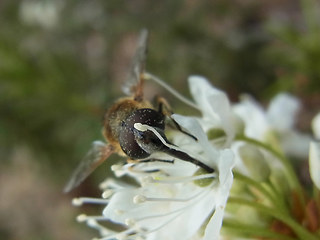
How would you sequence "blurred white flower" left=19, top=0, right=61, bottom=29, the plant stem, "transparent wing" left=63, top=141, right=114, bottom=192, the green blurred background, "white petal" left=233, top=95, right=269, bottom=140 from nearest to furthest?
the plant stem < "transparent wing" left=63, top=141, right=114, bottom=192 < "white petal" left=233, top=95, right=269, bottom=140 < the green blurred background < "blurred white flower" left=19, top=0, right=61, bottom=29

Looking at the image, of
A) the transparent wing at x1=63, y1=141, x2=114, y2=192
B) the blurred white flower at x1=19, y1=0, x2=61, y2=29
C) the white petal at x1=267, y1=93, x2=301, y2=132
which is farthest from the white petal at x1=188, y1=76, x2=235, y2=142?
the blurred white flower at x1=19, y1=0, x2=61, y2=29

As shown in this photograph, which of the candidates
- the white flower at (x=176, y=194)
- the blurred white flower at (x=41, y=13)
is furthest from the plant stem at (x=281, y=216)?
the blurred white flower at (x=41, y=13)

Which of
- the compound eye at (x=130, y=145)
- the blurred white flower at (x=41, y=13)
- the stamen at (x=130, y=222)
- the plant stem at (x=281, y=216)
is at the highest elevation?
the blurred white flower at (x=41, y=13)

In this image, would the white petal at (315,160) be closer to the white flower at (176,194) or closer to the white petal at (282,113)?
the white flower at (176,194)

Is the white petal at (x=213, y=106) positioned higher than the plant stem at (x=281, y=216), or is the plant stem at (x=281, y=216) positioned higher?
the white petal at (x=213, y=106)

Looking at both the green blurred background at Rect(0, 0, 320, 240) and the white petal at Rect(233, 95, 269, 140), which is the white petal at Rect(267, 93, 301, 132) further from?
the green blurred background at Rect(0, 0, 320, 240)

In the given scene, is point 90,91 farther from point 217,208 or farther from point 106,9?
point 217,208

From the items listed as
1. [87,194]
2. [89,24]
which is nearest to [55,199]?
[87,194]
